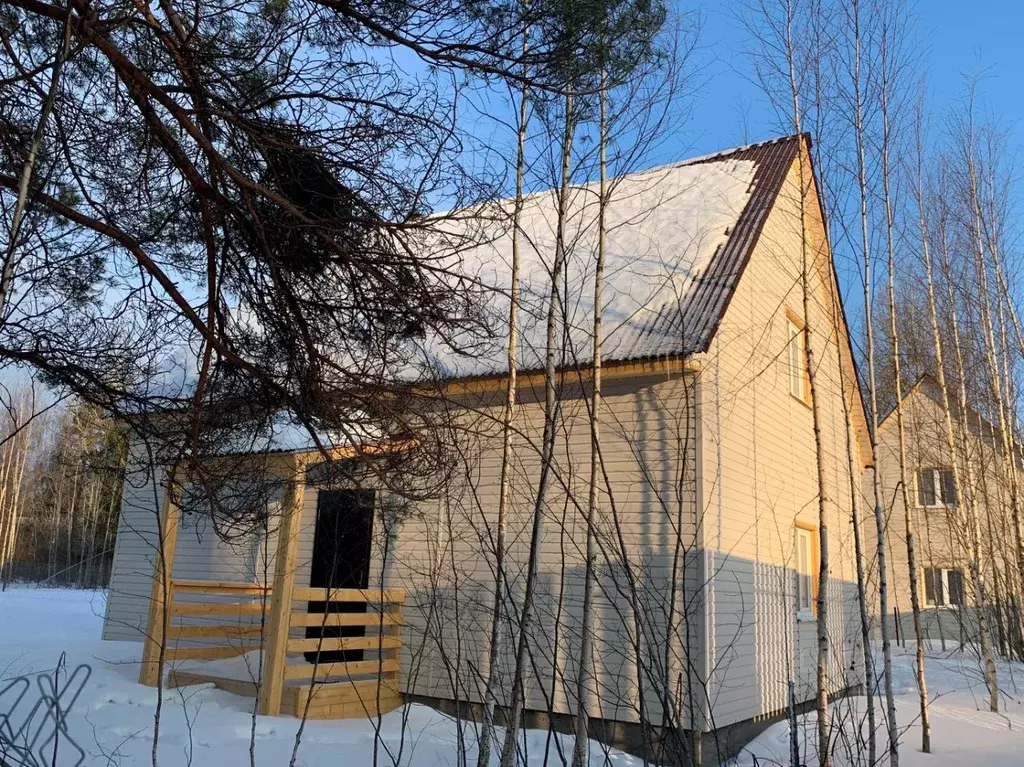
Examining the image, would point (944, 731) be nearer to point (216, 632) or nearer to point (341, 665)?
point (341, 665)

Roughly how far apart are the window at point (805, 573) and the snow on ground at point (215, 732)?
3.77 metres

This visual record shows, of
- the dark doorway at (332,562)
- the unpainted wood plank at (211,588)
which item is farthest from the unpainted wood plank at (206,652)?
the dark doorway at (332,562)

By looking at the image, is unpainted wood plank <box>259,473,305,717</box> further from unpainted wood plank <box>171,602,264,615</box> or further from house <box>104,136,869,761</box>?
unpainted wood plank <box>171,602,264,615</box>

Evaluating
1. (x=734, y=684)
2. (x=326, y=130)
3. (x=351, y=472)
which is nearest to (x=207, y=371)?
(x=351, y=472)

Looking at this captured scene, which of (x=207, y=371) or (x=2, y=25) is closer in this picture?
(x=2, y=25)

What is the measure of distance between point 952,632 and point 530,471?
1988 centimetres

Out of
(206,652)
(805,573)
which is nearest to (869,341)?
(805,573)

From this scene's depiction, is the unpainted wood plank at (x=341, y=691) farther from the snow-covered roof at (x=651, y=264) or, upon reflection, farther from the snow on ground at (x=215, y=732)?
the snow-covered roof at (x=651, y=264)

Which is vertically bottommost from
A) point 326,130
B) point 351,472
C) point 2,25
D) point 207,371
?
point 351,472

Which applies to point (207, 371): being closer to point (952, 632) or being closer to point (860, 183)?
point (860, 183)

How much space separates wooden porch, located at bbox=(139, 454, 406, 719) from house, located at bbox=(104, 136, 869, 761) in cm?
8

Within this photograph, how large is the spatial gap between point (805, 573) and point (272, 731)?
6762mm

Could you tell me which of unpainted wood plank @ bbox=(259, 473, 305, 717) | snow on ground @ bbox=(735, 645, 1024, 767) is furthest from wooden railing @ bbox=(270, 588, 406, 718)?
snow on ground @ bbox=(735, 645, 1024, 767)

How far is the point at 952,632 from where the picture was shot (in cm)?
2314
